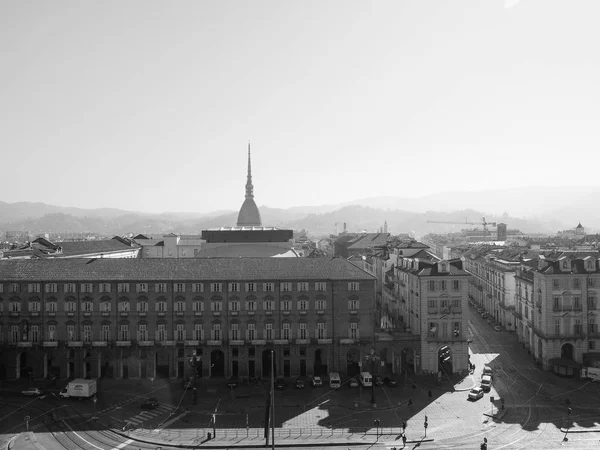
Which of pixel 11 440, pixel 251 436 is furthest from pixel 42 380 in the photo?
→ pixel 251 436

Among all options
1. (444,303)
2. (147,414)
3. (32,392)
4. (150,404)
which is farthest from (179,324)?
(444,303)

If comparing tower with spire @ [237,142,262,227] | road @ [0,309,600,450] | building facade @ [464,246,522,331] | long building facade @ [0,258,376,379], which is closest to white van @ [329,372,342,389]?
road @ [0,309,600,450]

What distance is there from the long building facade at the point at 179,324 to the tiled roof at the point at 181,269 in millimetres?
383

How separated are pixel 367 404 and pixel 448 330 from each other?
18.4m

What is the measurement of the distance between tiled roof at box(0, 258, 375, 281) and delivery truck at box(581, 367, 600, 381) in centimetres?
2995

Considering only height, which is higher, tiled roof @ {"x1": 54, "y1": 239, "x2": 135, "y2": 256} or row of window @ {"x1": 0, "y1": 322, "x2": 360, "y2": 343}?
tiled roof @ {"x1": 54, "y1": 239, "x2": 135, "y2": 256}

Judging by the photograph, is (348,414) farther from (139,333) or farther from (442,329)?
(139,333)

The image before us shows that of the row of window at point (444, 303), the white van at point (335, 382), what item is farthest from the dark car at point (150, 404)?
the row of window at point (444, 303)

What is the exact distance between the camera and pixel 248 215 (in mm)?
180125

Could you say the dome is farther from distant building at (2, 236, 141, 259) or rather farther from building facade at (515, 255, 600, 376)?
building facade at (515, 255, 600, 376)

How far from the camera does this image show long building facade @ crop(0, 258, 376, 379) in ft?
244

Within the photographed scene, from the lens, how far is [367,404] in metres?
65.1

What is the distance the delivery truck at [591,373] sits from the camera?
7294 centimetres

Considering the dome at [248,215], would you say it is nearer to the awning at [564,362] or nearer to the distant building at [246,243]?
the distant building at [246,243]
